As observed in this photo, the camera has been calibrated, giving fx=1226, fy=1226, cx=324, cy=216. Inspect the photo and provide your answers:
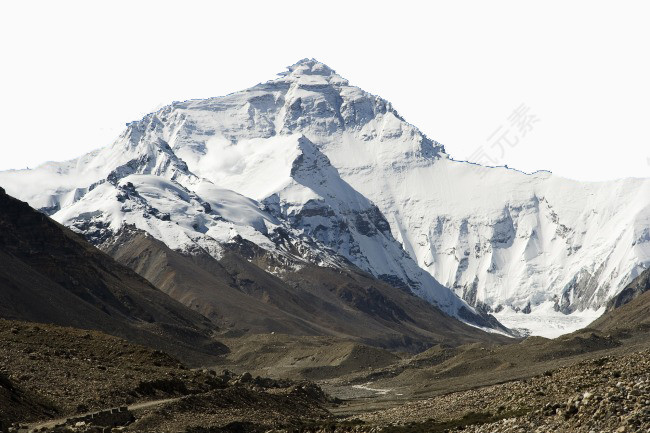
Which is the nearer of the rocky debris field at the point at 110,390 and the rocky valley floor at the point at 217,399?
the rocky valley floor at the point at 217,399

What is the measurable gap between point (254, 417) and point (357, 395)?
7911cm

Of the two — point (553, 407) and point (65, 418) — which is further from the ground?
point (553, 407)

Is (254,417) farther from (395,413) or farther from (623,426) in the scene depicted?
(623,426)

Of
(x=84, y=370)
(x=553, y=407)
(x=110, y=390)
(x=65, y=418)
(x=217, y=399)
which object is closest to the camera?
(x=553, y=407)

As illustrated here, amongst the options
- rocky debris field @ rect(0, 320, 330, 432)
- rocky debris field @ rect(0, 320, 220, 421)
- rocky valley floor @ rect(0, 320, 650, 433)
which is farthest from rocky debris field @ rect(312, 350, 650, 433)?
rocky debris field @ rect(0, 320, 220, 421)

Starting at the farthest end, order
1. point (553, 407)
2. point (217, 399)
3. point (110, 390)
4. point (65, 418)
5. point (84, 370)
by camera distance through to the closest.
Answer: point (84, 370) → point (217, 399) → point (110, 390) → point (65, 418) → point (553, 407)

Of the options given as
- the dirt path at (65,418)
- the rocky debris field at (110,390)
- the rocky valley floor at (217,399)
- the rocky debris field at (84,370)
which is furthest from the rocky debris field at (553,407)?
the rocky debris field at (84,370)

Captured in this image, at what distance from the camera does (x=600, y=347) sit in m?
192

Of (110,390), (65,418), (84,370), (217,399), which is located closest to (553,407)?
(65,418)

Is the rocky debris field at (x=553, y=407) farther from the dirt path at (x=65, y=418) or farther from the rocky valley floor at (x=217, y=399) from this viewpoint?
the dirt path at (x=65, y=418)

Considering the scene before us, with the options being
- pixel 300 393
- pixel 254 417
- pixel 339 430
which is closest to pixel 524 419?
pixel 339 430

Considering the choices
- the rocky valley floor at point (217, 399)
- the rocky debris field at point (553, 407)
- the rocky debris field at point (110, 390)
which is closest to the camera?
the rocky debris field at point (553, 407)

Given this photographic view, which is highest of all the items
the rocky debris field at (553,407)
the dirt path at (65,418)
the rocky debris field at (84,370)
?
the rocky debris field at (553,407)

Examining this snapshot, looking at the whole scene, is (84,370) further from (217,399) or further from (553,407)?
(553,407)
